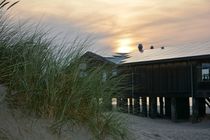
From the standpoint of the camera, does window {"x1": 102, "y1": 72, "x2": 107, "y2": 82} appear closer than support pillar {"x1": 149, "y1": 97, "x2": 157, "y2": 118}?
Yes

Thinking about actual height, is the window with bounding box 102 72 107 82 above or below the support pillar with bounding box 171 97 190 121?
above

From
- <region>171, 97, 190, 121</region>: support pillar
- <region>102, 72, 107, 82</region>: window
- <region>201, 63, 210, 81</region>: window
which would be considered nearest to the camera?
<region>102, 72, 107, 82</region>: window

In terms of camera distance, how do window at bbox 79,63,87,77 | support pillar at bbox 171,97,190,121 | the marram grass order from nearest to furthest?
the marram grass → window at bbox 79,63,87,77 → support pillar at bbox 171,97,190,121

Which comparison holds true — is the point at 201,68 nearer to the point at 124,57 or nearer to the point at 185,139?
the point at 124,57

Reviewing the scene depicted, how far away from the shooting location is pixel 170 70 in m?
29.5

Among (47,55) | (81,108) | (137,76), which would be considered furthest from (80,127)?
(137,76)

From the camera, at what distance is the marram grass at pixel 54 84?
5.66 m

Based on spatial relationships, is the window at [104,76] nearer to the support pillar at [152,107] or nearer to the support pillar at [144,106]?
the support pillar at [152,107]

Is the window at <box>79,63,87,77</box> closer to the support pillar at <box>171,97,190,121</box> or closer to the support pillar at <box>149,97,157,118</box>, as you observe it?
the support pillar at <box>171,97,190,121</box>

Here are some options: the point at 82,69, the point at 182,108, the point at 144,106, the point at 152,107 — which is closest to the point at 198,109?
the point at 182,108

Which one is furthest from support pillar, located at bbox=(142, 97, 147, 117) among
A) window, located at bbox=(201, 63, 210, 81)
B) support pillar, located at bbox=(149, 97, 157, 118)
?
window, located at bbox=(201, 63, 210, 81)

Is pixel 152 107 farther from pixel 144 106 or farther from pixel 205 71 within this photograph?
pixel 205 71

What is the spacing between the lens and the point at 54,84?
5797 millimetres

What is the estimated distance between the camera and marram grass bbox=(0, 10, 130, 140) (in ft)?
18.6
